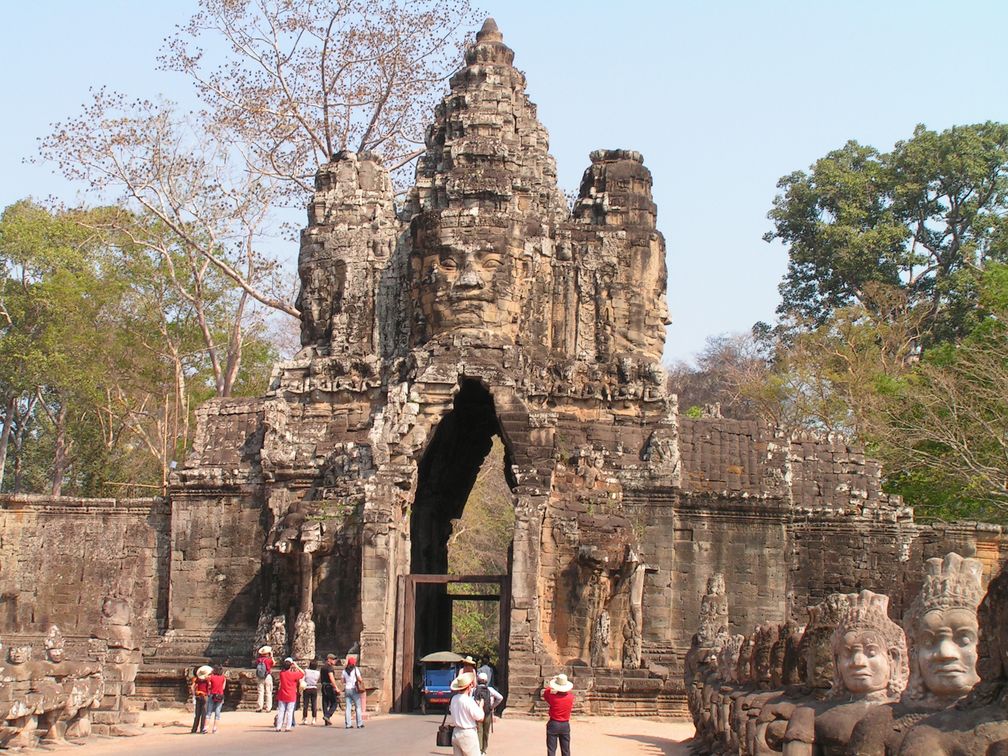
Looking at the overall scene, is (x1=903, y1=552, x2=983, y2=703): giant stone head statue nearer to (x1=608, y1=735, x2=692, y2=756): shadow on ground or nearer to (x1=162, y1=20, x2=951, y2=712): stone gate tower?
(x1=608, y1=735, x2=692, y2=756): shadow on ground

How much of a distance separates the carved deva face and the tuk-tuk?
5537 mm

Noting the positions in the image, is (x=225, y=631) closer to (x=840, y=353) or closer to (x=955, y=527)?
(x=955, y=527)

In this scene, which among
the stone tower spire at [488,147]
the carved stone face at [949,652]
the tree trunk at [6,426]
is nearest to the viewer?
the carved stone face at [949,652]

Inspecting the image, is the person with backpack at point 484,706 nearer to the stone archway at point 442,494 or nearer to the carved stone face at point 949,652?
the stone archway at point 442,494

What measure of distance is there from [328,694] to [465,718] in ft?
27.9

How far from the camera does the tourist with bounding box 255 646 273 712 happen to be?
74.2 feet

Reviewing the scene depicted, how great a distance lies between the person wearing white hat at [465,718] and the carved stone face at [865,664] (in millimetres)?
3993

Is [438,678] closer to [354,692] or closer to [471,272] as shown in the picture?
[354,692]

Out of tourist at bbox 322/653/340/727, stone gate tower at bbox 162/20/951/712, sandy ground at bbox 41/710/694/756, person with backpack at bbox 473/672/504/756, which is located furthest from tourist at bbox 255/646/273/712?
person with backpack at bbox 473/672/504/756

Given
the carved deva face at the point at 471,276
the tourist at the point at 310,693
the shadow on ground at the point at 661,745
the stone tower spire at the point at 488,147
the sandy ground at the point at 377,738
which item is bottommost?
the shadow on ground at the point at 661,745

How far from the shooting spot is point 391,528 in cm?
2384

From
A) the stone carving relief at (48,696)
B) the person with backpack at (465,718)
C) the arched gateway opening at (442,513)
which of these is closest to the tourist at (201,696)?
the stone carving relief at (48,696)

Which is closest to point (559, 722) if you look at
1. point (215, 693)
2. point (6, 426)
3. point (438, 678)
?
point (215, 693)

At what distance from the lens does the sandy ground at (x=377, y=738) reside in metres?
17.1
